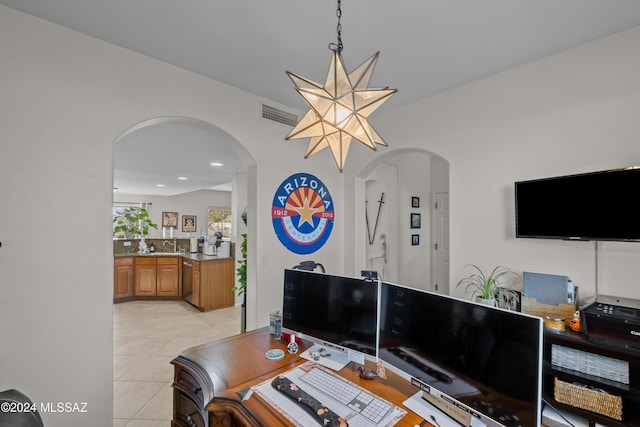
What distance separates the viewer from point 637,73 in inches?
70.6

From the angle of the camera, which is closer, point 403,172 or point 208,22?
point 208,22

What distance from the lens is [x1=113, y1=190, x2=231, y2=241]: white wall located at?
9672mm

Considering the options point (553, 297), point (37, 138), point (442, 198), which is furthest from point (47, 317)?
point (442, 198)

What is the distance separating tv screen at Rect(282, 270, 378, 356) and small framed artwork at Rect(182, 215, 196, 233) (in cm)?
954

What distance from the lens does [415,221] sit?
5.17 metres

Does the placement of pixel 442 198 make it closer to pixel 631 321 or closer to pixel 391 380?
pixel 631 321

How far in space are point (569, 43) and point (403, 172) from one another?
10.1 ft

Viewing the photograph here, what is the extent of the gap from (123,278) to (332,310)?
18.0ft

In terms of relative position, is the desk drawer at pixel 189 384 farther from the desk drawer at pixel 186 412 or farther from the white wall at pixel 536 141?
the white wall at pixel 536 141

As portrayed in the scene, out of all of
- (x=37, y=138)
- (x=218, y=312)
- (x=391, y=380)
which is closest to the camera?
(x=391, y=380)

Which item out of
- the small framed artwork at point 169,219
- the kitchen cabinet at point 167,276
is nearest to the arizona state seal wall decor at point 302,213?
the kitchen cabinet at point 167,276

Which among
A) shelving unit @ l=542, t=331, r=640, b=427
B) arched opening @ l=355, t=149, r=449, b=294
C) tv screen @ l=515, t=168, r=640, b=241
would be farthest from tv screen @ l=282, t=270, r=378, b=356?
arched opening @ l=355, t=149, r=449, b=294

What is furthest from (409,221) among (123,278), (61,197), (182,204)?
(182,204)

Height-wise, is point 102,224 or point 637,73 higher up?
point 637,73
